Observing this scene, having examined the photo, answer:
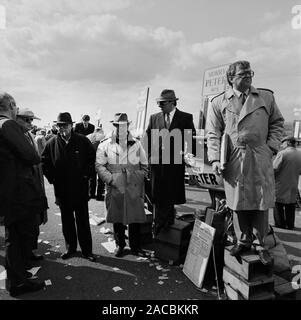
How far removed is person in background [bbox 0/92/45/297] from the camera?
3.25m

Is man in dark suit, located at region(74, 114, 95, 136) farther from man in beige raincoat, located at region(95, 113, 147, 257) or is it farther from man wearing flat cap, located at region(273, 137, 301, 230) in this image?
man wearing flat cap, located at region(273, 137, 301, 230)

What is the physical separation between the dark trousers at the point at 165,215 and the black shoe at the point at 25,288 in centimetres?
179

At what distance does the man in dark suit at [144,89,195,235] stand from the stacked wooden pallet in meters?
1.42

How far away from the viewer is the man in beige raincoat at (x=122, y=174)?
449cm

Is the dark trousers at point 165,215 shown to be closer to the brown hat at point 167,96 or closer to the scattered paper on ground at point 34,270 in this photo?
the brown hat at point 167,96

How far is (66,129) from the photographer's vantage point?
14.3 ft

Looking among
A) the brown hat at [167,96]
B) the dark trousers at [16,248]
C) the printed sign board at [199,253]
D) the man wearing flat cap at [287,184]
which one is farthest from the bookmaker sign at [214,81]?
the dark trousers at [16,248]

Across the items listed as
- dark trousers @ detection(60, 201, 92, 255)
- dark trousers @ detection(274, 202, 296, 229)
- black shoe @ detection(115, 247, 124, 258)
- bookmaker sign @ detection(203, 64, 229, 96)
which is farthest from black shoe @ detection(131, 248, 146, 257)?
bookmaker sign @ detection(203, 64, 229, 96)

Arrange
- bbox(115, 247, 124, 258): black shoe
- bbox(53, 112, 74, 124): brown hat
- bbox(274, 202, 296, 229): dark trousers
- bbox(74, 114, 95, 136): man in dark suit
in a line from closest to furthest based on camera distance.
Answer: bbox(53, 112, 74, 124): brown hat, bbox(115, 247, 124, 258): black shoe, bbox(274, 202, 296, 229): dark trousers, bbox(74, 114, 95, 136): man in dark suit

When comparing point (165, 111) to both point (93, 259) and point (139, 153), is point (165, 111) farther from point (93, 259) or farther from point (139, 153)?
point (93, 259)

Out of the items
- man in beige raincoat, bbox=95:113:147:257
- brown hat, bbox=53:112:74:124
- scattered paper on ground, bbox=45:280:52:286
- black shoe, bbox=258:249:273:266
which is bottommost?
scattered paper on ground, bbox=45:280:52:286

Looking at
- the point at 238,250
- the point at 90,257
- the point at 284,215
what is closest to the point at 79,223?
the point at 90,257
